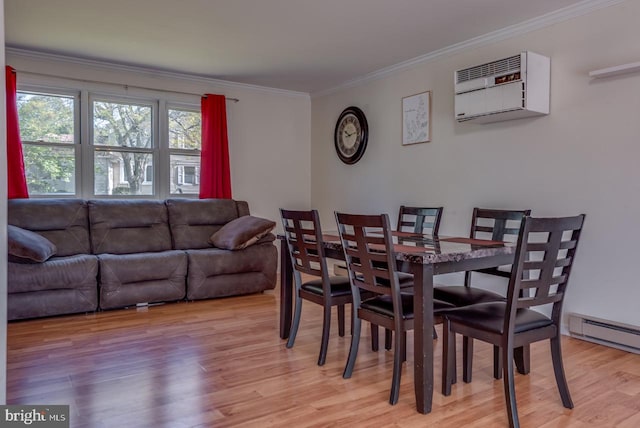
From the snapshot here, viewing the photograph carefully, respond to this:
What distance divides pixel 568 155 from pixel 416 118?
5.06 feet

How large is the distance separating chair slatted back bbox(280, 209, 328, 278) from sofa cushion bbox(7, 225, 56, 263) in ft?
6.58

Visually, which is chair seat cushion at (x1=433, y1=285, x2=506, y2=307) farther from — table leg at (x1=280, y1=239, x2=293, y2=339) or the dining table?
table leg at (x1=280, y1=239, x2=293, y2=339)

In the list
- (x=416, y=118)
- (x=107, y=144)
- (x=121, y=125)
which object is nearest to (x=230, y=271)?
(x=107, y=144)

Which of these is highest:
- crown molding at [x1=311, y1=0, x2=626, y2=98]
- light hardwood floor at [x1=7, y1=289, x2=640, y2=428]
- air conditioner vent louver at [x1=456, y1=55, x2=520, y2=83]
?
crown molding at [x1=311, y1=0, x2=626, y2=98]

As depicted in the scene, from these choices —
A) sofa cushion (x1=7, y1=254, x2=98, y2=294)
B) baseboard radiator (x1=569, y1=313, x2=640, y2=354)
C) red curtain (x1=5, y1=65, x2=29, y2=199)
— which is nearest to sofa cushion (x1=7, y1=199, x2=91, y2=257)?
red curtain (x1=5, y1=65, x2=29, y2=199)

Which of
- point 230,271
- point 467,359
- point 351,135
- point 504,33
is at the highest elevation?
point 504,33

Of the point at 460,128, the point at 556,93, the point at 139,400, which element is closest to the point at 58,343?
the point at 139,400

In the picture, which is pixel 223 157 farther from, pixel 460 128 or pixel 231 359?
pixel 231 359

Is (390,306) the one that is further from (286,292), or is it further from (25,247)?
(25,247)

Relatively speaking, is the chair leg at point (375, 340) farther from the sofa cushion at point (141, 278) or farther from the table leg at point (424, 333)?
the sofa cushion at point (141, 278)

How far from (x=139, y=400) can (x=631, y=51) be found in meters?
3.48

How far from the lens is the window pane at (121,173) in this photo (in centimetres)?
471

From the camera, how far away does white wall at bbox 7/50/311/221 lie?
5035 mm

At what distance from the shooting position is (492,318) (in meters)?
2.03
